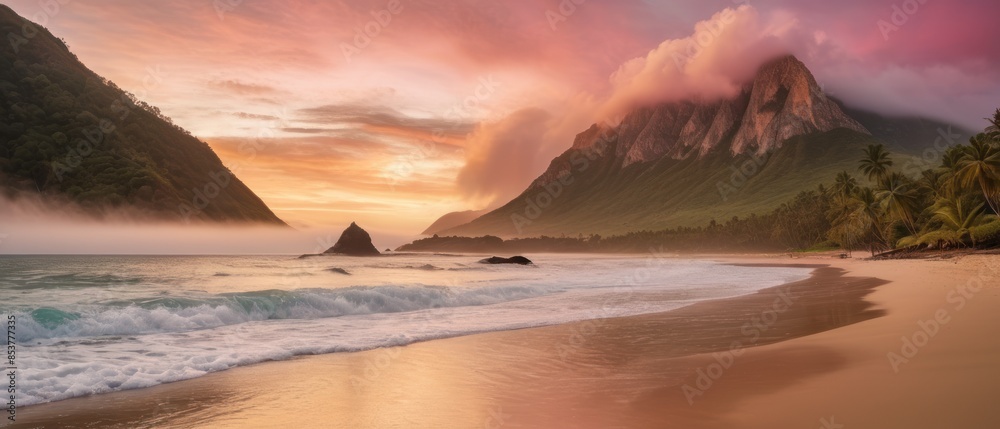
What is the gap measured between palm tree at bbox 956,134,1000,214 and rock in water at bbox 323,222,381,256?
103 m

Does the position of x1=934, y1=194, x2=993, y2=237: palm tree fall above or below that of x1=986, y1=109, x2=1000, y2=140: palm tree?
below

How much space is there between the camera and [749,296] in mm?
28156

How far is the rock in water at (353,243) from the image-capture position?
12369cm

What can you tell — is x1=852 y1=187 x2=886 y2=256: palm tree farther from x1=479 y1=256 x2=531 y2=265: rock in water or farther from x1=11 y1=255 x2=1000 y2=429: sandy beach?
x1=11 y1=255 x2=1000 y2=429: sandy beach

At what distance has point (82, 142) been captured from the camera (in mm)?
85938

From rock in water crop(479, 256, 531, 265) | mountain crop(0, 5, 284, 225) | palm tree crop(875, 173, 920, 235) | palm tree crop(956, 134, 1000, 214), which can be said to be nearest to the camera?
palm tree crop(956, 134, 1000, 214)

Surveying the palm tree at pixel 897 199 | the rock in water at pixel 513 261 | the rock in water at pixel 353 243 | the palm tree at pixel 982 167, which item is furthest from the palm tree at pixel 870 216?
the rock in water at pixel 353 243

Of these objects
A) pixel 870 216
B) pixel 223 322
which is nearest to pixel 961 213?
pixel 870 216

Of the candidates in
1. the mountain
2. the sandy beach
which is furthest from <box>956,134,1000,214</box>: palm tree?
the mountain

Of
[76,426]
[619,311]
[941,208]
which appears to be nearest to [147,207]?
[619,311]

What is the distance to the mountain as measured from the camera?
8162 centimetres

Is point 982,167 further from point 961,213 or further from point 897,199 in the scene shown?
point 897,199

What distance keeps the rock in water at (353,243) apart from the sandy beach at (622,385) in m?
112

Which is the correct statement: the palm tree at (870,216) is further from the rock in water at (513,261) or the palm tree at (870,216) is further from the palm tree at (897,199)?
the rock in water at (513,261)
